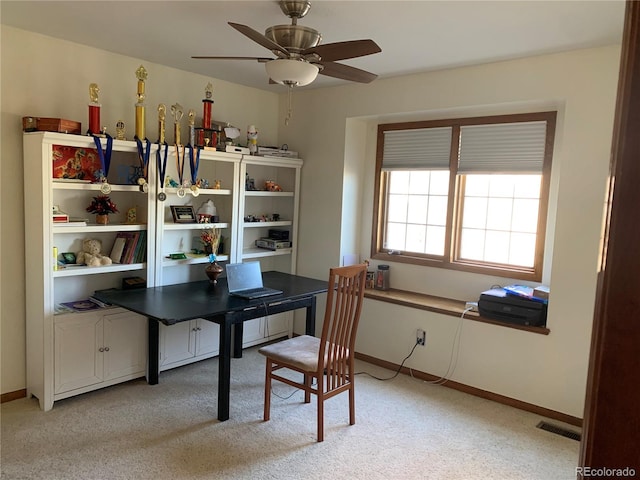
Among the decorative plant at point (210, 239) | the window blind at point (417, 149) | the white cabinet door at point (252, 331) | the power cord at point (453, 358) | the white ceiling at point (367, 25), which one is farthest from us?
the white cabinet door at point (252, 331)

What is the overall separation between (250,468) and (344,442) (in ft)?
1.93

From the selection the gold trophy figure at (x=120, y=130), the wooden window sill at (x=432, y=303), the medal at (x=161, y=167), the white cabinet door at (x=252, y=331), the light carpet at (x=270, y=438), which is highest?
the gold trophy figure at (x=120, y=130)

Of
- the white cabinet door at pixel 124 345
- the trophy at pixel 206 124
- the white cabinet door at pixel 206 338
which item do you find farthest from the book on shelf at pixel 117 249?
the trophy at pixel 206 124

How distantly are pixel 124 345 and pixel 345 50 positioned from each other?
2.51 m

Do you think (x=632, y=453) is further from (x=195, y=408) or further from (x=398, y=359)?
(x=398, y=359)

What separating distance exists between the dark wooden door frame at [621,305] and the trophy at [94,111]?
10.3 ft

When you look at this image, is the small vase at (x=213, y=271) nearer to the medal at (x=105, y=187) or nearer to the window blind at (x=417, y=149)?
the medal at (x=105, y=187)

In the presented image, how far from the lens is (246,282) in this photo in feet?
11.2

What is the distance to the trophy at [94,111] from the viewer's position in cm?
310

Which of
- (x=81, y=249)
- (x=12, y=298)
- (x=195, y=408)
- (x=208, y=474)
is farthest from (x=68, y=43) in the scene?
(x=208, y=474)

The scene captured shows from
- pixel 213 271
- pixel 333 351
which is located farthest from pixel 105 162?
pixel 333 351

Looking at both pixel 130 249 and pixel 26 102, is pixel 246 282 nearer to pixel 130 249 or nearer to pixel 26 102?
pixel 130 249

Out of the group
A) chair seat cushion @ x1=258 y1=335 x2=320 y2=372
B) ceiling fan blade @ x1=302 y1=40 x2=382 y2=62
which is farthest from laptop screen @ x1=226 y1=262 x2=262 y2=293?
ceiling fan blade @ x1=302 y1=40 x2=382 y2=62

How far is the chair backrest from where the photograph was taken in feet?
9.21
